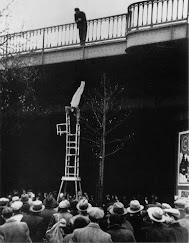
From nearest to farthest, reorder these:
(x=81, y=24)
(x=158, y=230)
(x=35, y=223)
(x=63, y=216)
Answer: (x=158, y=230)
(x=35, y=223)
(x=63, y=216)
(x=81, y=24)

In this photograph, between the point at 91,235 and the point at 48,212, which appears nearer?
the point at 91,235

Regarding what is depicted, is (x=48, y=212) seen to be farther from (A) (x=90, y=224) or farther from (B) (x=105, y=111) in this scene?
(B) (x=105, y=111)

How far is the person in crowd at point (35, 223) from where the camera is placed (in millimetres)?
8430

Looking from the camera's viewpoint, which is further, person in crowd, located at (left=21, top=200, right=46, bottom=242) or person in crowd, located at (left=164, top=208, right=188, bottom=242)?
person in crowd, located at (left=21, top=200, right=46, bottom=242)

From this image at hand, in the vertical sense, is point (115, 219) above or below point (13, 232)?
above

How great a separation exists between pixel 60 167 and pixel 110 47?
914 cm

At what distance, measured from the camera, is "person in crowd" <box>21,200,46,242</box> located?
8430mm

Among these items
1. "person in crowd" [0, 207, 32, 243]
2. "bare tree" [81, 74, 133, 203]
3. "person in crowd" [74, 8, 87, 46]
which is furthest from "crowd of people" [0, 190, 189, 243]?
"person in crowd" [74, 8, 87, 46]

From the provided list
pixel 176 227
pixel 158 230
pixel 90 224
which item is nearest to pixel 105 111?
pixel 176 227

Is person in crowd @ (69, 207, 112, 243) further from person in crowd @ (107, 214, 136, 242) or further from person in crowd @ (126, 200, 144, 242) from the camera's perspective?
person in crowd @ (126, 200, 144, 242)

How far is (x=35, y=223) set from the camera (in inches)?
333

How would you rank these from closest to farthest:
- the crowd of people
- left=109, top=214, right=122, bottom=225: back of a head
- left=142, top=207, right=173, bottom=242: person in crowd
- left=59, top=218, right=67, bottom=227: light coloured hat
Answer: the crowd of people, left=109, top=214, right=122, bottom=225: back of a head, left=142, top=207, right=173, bottom=242: person in crowd, left=59, top=218, right=67, bottom=227: light coloured hat

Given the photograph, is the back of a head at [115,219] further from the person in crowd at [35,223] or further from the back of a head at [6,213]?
the person in crowd at [35,223]

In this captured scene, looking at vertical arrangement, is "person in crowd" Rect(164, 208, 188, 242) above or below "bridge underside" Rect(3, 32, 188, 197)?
below
